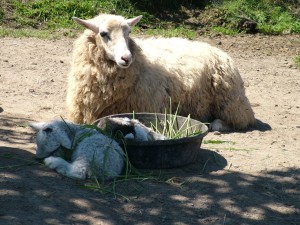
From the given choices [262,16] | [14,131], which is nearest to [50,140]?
[14,131]

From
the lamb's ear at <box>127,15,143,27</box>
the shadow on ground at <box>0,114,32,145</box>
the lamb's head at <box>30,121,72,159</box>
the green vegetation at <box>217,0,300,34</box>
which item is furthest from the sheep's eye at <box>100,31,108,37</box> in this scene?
the green vegetation at <box>217,0,300,34</box>

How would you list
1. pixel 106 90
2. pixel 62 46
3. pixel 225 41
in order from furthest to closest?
pixel 225 41, pixel 62 46, pixel 106 90

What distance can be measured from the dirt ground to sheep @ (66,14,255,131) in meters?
0.51

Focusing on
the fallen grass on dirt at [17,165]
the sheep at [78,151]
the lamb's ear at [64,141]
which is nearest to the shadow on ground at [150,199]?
the fallen grass on dirt at [17,165]

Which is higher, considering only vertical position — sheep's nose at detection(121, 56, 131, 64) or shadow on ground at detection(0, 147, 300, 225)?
sheep's nose at detection(121, 56, 131, 64)

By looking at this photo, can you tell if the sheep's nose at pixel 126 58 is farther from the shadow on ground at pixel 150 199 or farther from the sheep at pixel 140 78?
the shadow on ground at pixel 150 199

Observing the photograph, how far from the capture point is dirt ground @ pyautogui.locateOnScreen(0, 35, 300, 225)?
4.50 meters

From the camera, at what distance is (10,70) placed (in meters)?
9.26

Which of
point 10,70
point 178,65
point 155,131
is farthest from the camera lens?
point 10,70

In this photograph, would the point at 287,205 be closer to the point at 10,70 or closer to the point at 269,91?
the point at 269,91

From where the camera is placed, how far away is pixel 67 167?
509 centimetres

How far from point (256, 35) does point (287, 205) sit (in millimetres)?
8780

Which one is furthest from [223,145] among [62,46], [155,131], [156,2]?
[156,2]

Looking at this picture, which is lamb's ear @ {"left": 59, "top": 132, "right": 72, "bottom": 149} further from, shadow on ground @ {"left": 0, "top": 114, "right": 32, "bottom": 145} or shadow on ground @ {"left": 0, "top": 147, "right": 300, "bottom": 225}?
shadow on ground @ {"left": 0, "top": 114, "right": 32, "bottom": 145}
